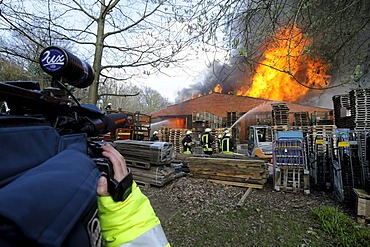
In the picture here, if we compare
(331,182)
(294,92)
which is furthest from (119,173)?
(294,92)

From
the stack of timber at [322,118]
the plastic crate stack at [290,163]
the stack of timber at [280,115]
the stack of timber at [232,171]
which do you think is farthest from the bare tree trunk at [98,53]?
the stack of timber at [322,118]

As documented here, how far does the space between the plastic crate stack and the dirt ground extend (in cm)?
27

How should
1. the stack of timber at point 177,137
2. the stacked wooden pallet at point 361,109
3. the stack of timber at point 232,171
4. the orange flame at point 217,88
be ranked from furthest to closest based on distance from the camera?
the orange flame at point 217,88
the stack of timber at point 177,137
the stacked wooden pallet at point 361,109
the stack of timber at point 232,171

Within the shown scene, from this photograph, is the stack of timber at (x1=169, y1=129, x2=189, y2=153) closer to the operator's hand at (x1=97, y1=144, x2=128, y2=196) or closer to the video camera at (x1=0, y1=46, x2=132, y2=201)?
the video camera at (x1=0, y1=46, x2=132, y2=201)

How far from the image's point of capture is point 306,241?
3980 mm

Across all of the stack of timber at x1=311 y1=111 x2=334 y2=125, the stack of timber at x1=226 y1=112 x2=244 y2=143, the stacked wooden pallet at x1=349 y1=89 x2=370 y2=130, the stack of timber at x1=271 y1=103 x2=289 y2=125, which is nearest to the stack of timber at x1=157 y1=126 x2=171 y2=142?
the stack of timber at x1=226 y1=112 x2=244 y2=143

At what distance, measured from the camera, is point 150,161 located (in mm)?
7121

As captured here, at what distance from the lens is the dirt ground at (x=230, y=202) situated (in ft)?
15.6

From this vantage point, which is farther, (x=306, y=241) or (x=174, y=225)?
(x=174, y=225)

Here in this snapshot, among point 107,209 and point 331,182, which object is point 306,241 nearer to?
point 331,182

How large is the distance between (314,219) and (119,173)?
5.44 metres

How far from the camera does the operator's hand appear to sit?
80cm

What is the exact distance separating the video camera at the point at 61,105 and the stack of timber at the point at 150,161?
591cm

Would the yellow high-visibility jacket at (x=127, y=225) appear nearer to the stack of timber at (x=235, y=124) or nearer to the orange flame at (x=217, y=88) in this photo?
the stack of timber at (x=235, y=124)
